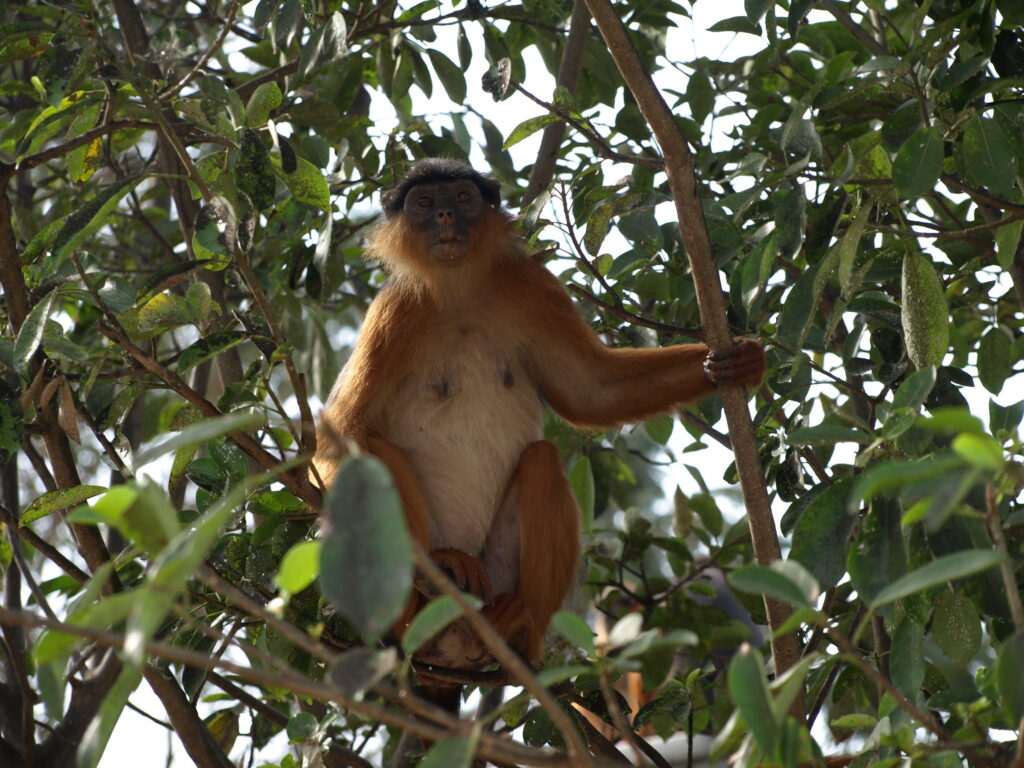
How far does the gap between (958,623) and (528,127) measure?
2219 mm

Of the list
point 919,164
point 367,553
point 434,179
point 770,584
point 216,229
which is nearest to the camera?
point 367,553

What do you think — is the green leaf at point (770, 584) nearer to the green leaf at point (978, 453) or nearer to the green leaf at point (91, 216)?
the green leaf at point (978, 453)

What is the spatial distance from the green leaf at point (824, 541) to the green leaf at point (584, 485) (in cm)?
346

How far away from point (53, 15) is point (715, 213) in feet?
13.1

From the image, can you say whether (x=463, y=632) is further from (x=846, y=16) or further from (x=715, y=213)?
(x=846, y=16)

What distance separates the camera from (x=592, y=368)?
5.67m

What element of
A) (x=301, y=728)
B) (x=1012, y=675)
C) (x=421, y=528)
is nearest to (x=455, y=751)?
(x=1012, y=675)

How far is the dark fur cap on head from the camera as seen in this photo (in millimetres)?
Answer: 5730

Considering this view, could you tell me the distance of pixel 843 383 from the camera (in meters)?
4.48

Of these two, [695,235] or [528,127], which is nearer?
[695,235]

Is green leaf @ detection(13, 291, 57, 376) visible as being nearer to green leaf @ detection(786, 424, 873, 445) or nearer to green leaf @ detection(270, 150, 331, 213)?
green leaf @ detection(270, 150, 331, 213)

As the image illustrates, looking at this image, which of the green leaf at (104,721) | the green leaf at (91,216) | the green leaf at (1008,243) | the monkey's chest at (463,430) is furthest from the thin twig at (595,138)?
the green leaf at (104,721)

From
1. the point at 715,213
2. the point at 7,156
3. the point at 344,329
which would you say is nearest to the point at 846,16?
the point at 715,213

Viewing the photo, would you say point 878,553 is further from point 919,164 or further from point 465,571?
point 465,571
